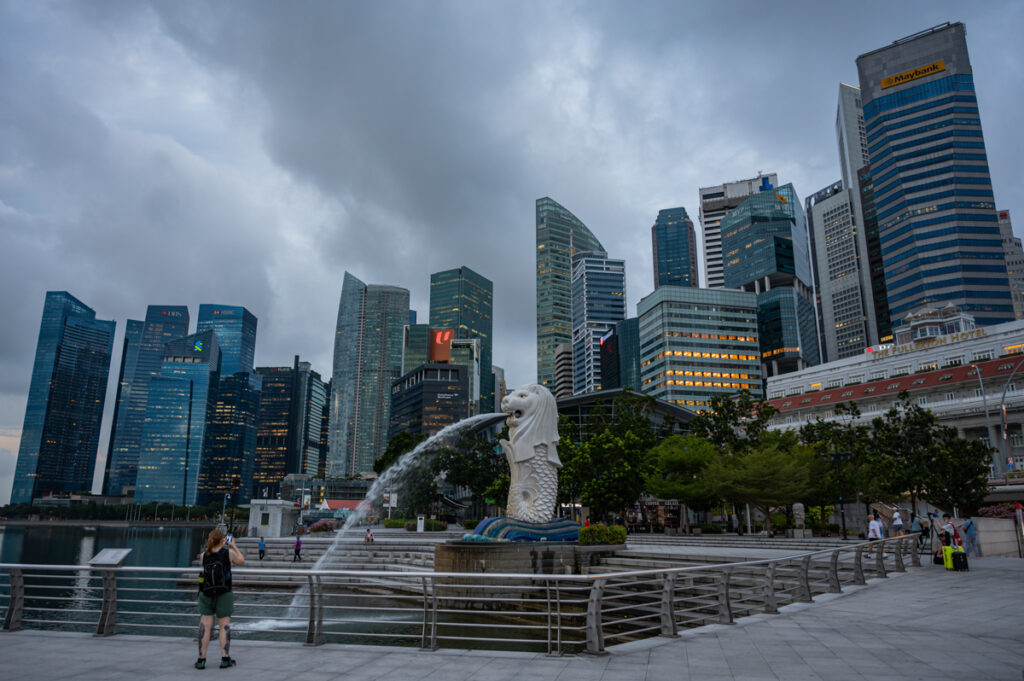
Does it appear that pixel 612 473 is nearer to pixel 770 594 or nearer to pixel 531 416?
pixel 531 416

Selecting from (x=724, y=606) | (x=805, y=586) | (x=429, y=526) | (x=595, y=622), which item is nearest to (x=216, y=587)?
(x=595, y=622)

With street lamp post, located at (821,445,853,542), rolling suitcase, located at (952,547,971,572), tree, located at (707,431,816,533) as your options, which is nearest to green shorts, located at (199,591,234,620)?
rolling suitcase, located at (952,547,971,572)

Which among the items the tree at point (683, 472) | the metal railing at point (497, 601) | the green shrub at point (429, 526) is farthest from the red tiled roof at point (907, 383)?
the metal railing at point (497, 601)

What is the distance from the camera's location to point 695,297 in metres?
146

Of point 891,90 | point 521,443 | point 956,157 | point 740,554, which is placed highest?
point 891,90

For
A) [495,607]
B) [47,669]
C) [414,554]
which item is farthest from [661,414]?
[47,669]

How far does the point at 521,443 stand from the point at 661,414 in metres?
59.9

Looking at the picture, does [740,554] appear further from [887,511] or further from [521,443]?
[887,511]

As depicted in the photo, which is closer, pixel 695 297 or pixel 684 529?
pixel 684 529

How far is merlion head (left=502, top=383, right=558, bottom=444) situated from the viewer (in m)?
27.8

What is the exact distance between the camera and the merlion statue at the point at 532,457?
27.2 metres

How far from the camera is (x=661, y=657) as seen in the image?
825 centimetres

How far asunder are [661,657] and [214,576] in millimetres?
6141

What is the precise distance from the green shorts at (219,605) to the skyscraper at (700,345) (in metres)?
136
